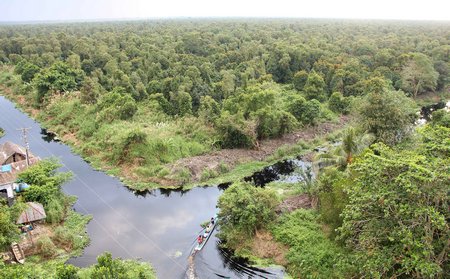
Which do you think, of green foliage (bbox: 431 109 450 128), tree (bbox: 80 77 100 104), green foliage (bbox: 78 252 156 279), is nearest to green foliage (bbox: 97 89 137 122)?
tree (bbox: 80 77 100 104)

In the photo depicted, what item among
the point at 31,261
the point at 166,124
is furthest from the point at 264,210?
the point at 166,124

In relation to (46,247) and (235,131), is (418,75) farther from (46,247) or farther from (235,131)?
(46,247)

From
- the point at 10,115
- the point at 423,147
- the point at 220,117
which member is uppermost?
the point at 423,147

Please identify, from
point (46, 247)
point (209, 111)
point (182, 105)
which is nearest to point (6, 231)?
point (46, 247)

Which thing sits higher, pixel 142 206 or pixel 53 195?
pixel 53 195

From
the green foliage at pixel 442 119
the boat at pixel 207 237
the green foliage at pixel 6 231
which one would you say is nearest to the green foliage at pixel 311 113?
the green foliage at pixel 442 119

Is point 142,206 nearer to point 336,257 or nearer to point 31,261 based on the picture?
point 31,261
